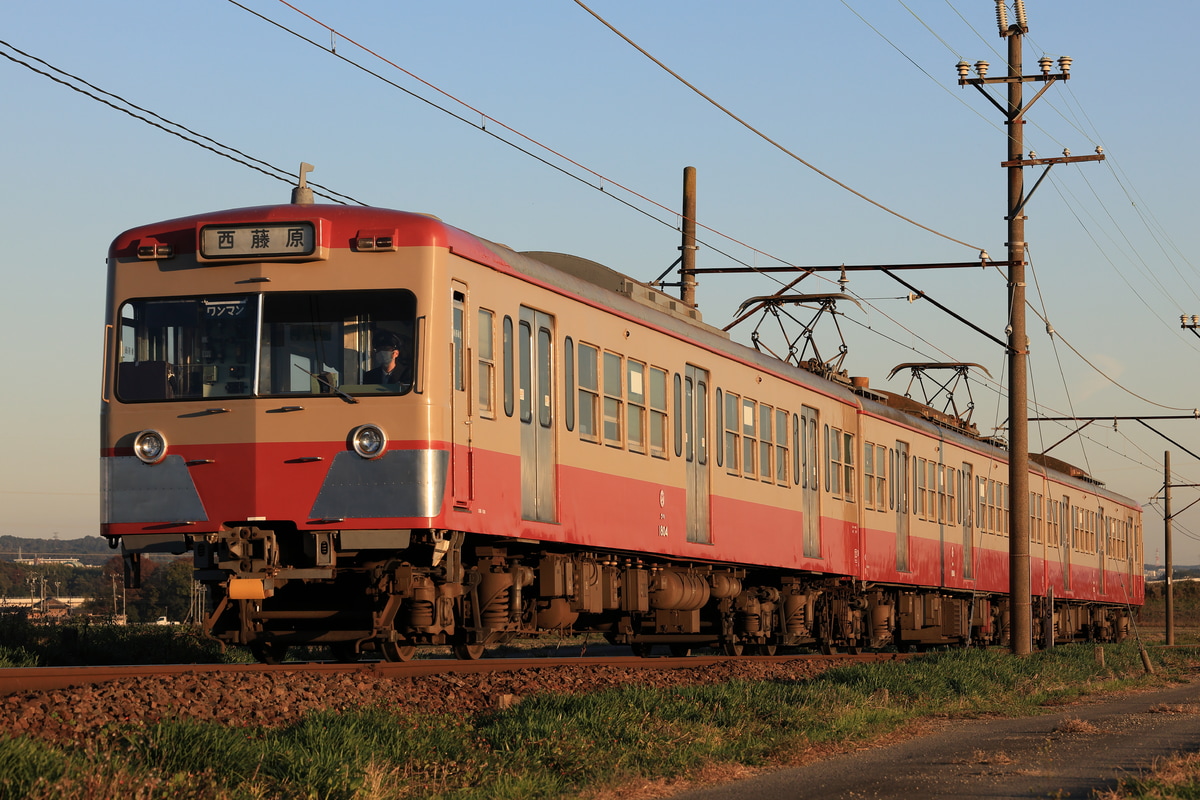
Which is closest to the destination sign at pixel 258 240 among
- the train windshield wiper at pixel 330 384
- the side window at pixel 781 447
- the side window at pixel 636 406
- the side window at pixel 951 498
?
the train windshield wiper at pixel 330 384

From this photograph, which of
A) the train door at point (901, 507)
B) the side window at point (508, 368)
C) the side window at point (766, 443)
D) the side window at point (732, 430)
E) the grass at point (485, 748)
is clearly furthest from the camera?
the train door at point (901, 507)

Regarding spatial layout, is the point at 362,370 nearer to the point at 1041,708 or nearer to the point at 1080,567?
the point at 1041,708

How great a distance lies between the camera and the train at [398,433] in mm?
12188

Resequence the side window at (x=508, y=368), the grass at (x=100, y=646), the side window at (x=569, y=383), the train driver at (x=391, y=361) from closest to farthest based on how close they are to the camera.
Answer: the train driver at (x=391, y=361) → the side window at (x=508, y=368) → the side window at (x=569, y=383) → the grass at (x=100, y=646)

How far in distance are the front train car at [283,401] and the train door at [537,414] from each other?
4.15 ft

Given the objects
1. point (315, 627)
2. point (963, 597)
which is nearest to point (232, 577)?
point (315, 627)

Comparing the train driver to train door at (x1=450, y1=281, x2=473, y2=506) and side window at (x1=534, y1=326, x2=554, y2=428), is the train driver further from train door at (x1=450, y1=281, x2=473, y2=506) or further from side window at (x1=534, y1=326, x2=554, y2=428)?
side window at (x1=534, y1=326, x2=554, y2=428)

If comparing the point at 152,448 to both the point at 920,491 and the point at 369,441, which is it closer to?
the point at 369,441

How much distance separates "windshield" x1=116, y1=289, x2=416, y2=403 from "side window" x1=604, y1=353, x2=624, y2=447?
3548 millimetres

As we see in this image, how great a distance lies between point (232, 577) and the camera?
39.9ft

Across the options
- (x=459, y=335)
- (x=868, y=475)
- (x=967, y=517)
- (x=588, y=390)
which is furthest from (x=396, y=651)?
(x=967, y=517)

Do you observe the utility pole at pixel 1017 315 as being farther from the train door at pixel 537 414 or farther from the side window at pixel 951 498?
the train door at pixel 537 414

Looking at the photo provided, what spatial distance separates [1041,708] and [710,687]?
3.84 m

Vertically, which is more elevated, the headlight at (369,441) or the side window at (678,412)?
the side window at (678,412)
